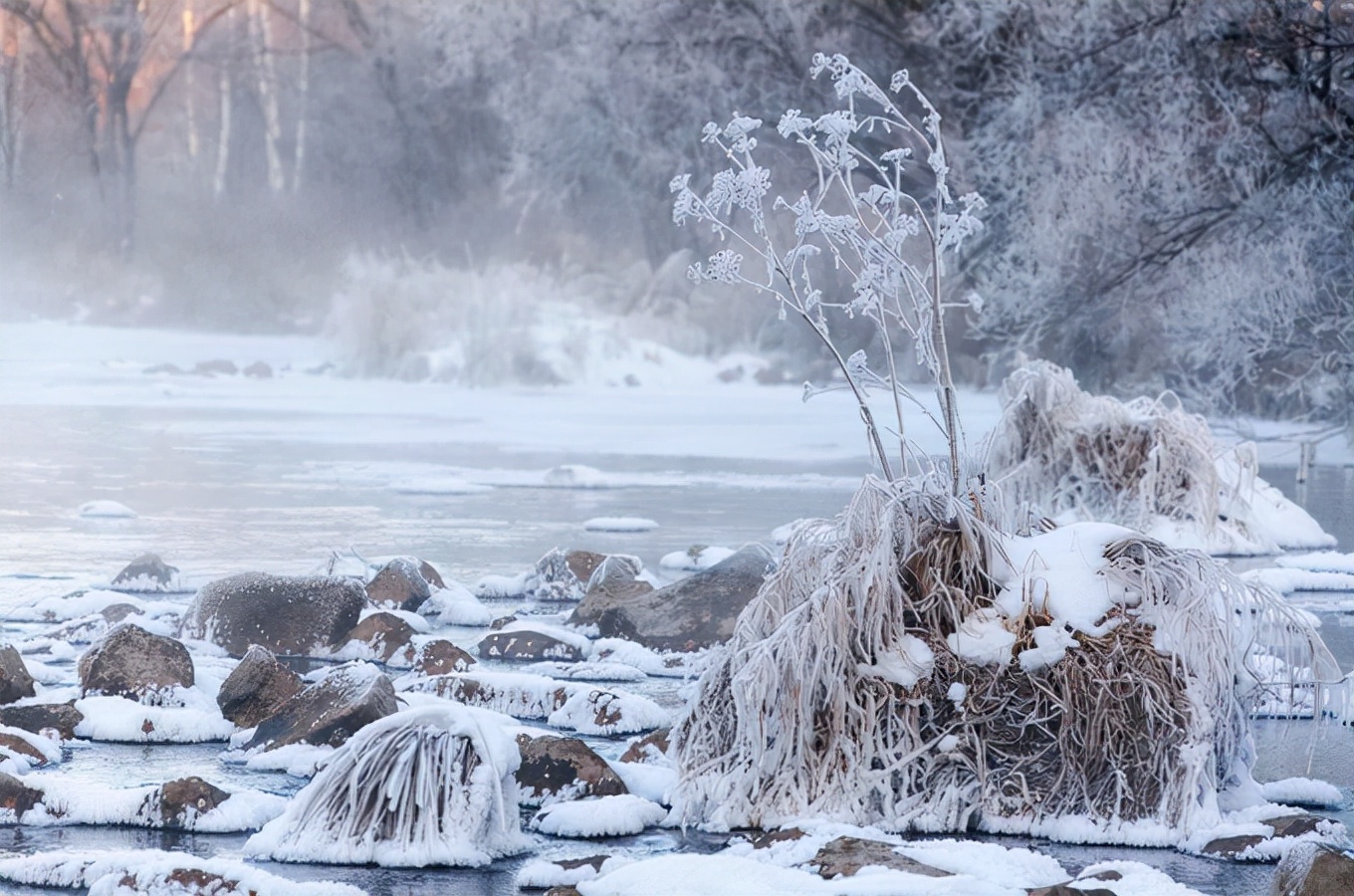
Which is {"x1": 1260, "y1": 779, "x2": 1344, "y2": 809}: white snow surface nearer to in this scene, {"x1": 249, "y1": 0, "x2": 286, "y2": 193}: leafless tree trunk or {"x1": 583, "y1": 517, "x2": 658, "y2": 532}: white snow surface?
{"x1": 583, "y1": 517, "x2": 658, "y2": 532}: white snow surface

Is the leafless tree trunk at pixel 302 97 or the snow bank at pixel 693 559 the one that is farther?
the leafless tree trunk at pixel 302 97

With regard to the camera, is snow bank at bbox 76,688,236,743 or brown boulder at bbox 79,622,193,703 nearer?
snow bank at bbox 76,688,236,743

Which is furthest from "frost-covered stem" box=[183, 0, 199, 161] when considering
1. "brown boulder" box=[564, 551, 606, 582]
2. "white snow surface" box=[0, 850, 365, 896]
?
"white snow surface" box=[0, 850, 365, 896]

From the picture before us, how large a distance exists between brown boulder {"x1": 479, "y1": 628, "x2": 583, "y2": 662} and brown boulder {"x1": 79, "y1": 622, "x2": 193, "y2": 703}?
1.20 metres

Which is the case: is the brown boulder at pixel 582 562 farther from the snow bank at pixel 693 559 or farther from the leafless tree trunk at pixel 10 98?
the leafless tree trunk at pixel 10 98

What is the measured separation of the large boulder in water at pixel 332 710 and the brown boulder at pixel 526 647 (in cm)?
132

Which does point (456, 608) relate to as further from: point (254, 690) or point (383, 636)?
point (254, 690)

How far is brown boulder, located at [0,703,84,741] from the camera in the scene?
4902mm

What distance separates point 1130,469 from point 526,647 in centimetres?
435

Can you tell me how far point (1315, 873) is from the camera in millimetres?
3359

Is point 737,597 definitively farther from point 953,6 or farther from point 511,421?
point 953,6

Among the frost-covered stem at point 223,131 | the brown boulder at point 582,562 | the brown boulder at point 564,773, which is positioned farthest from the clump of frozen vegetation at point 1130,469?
the frost-covered stem at point 223,131

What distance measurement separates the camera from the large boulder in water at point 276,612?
647 cm

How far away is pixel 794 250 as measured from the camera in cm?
448
